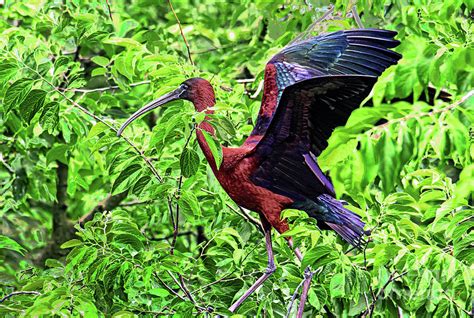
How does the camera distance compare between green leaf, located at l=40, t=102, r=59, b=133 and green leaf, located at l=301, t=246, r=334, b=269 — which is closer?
green leaf, located at l=301, t=246, r=334, b=269

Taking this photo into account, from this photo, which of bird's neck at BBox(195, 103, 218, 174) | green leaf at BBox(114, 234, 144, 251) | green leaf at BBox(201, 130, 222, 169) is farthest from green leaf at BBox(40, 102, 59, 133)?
green leaf at BBox(201, 130, 222, 169)

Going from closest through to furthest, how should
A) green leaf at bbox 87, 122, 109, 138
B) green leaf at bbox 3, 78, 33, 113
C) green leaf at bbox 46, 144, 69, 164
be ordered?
1. green leaf at bbox 87, 122, 109, 138
2. green leaf at bbox 3, 78, 33, 113
3. green leaf at bbox 46, 144, 69, 164

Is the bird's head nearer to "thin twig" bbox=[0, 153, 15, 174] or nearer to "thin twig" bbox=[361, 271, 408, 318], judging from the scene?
"thin twig" bbox=[361, 271, 408, 318]

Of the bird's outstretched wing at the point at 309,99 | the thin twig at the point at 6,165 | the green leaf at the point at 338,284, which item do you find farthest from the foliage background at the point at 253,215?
the thin twig at the point at 6,165

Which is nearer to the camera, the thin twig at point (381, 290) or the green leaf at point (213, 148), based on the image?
the green leaf at point (213, 148)

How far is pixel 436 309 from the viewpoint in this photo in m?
4.13

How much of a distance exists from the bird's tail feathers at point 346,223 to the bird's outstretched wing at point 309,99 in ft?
0.34

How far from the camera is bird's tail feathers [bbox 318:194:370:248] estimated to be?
12.5 ft

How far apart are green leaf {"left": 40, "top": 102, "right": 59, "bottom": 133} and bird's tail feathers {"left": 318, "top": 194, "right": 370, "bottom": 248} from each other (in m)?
1.43

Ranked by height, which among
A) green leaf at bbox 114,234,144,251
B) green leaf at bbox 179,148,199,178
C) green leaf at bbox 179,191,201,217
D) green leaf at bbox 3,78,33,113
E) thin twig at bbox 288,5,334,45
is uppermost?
green leaf at bbox 3,78,33,113

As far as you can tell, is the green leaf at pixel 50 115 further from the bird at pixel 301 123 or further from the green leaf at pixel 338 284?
the green leaf at pixel 338 284

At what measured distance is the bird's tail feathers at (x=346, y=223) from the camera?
3.81 metres

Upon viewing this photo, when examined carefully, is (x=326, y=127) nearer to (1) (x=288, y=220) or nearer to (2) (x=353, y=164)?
(1) (x=288, y=220)

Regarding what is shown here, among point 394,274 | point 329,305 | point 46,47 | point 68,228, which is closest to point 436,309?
point 394,274
